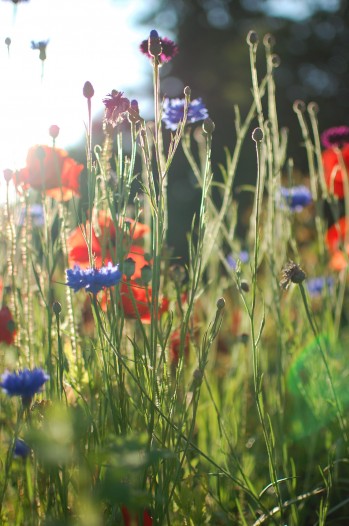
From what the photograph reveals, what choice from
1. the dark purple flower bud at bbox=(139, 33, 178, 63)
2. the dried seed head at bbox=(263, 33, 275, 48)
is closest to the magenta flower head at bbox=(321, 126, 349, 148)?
the dried seed head at bbox=(263, 33, 275, 48)

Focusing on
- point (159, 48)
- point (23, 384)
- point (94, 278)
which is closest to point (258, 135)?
point (159, 48)

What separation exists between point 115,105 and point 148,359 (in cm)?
47

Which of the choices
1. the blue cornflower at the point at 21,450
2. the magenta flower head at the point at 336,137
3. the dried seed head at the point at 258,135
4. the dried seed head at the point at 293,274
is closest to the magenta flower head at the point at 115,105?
the dried seed head at the point at 258,135

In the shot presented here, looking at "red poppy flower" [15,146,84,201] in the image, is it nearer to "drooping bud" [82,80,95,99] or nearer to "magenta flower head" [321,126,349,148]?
"drooping bud" [82,80,95,99]

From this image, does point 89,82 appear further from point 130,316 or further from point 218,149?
point 218,149

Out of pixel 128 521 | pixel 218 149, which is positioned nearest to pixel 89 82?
pixel 128 521

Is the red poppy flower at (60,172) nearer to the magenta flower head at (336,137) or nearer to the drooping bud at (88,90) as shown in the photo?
the drooping bud at (88,90)

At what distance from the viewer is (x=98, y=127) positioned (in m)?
1.31

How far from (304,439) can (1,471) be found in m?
0.66

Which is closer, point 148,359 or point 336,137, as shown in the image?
point 148,359

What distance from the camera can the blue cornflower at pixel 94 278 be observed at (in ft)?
2.43

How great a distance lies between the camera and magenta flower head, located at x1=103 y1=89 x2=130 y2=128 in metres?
0.86

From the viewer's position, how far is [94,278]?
0.75 m

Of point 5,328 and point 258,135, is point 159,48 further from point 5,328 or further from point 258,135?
point 5,328
